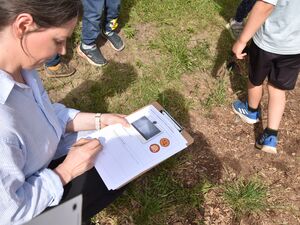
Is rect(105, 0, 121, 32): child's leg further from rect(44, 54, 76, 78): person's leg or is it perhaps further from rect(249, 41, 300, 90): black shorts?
rect(249, 41, 300, 90): black shorts

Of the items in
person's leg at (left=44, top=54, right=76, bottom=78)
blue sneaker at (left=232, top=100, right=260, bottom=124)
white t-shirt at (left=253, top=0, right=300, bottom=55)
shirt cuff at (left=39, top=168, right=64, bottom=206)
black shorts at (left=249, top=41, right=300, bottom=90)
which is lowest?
blue sneaker at (left=232, top=100, right=260, bottom=124)

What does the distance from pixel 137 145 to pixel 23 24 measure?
31.2 inches

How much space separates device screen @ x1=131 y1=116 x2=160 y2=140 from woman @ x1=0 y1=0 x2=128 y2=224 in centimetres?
27

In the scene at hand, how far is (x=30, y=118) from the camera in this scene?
4.32ft

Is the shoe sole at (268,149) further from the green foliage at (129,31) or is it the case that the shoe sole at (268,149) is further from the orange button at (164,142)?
the green foliage at (129,31)

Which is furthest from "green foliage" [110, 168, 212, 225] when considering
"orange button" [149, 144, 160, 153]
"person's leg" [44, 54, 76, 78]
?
"person's leg" [44, 54, 76, 78]

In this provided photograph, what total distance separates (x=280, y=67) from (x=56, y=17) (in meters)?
1.55

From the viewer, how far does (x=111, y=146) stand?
167 centimetres

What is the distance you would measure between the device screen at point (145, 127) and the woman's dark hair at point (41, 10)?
28.3 inches

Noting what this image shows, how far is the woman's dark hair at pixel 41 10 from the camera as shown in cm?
107

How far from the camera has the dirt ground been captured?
7.38 ft

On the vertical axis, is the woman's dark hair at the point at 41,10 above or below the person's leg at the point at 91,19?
above

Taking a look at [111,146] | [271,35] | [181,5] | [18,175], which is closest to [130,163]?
[111,146]

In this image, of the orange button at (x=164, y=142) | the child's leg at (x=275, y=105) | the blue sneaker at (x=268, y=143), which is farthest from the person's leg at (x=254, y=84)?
the orange button at (x=164, y=142)
